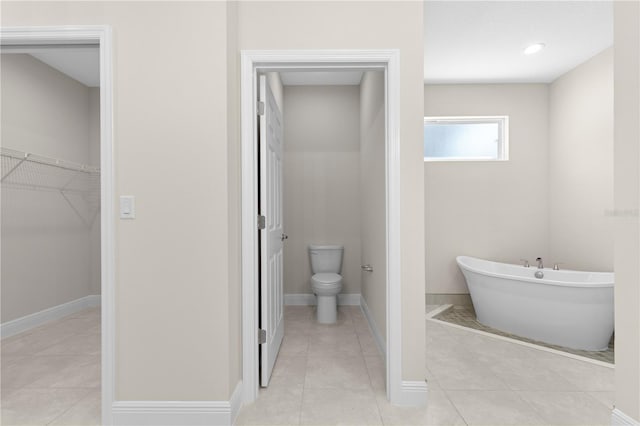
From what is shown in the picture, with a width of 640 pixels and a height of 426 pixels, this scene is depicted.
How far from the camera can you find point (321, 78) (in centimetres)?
359

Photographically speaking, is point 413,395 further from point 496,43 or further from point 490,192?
point 496,43

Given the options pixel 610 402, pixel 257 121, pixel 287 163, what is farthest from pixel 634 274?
pixel 287 163

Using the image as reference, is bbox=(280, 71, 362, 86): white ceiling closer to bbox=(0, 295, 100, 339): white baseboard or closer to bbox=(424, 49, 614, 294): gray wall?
bbox=(424, 49, 614, 294): gray wall

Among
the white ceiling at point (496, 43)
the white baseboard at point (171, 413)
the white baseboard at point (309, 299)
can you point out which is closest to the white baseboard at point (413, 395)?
the white baseboard at point (171, 413)

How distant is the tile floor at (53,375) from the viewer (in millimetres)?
1698

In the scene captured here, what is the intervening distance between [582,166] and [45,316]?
5424 millimetres

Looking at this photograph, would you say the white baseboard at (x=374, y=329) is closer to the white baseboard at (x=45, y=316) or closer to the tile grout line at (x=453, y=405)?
the tile grout line at (x=453, y=405)

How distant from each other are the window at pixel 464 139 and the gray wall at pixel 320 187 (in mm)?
909

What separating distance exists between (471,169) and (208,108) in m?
3.13

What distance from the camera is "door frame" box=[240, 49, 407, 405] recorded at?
68.9 inches

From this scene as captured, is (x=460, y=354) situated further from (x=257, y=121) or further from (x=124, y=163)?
(x=124, y=163)

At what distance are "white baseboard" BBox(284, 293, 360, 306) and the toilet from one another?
0.35 metres

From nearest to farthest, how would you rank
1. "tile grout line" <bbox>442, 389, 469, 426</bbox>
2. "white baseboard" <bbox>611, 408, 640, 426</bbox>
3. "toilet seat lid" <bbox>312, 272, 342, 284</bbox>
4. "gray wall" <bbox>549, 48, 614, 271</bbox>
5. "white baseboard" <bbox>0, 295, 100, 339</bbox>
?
"white baseboard" <bbox>611, 408, 640, 426</bbox> < "tile grout line" <bbox>442, 389, 469, 426</bbox> < "white baseboard" <bbox>0, 295, 100, 339</bbox> < "gray wall" <bbox>549, 48, 614, 271</bbox> < "toilet seat lid" <bbox>312, 272, 342, 284</bbox>

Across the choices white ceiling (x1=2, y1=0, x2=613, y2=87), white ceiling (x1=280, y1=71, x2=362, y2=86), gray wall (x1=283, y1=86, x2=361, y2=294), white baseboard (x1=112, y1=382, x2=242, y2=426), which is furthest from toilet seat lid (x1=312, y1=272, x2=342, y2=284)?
white ceiling (x1=280, y1=71, x2=362, y2=86)
